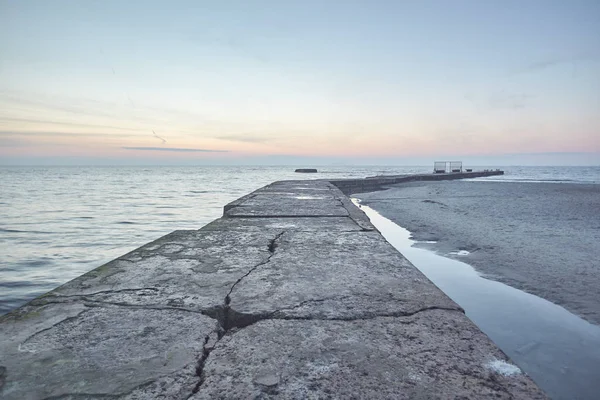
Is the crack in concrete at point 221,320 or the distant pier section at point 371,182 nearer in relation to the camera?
the crack in concrete at point 221,320

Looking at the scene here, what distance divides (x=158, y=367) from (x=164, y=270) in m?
0.95

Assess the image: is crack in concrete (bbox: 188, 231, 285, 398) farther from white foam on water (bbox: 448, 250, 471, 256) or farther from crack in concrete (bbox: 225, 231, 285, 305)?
white foam on water (bbox: 448, 250, 471, 256)

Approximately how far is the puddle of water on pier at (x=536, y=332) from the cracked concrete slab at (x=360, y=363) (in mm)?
875

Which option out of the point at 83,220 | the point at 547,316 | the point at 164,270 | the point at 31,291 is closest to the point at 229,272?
the point at 164,270

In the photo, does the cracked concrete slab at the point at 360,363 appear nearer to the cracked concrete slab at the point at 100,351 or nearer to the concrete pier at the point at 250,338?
the concrete pier at the point at 250,338

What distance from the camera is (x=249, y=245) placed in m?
2.49

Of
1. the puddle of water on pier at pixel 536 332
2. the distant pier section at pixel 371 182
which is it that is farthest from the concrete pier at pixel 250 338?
the distant pier section at pixel 371 182

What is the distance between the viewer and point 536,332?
86.4 inches

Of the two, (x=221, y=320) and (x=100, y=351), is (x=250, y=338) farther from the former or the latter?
(x=100, y=351)

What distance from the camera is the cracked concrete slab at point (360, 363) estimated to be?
88cm

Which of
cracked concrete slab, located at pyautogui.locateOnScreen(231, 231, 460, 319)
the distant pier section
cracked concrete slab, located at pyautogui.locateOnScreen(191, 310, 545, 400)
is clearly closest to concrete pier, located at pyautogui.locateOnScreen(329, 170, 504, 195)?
the distant pier section

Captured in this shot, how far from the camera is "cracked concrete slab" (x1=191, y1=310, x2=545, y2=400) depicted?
34.8 inches

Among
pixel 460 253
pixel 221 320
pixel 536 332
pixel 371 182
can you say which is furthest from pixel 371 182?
pixel 221 320

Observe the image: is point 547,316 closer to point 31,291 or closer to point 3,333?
point 3,333
